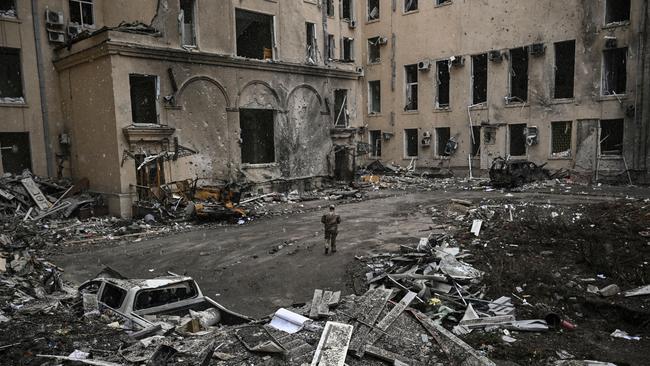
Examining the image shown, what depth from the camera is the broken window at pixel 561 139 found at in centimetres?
2523

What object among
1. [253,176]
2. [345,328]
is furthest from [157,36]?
[345,328]

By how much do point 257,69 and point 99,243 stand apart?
39.5 feet

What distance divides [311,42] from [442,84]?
1001 centimetres

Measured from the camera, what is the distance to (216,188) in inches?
760

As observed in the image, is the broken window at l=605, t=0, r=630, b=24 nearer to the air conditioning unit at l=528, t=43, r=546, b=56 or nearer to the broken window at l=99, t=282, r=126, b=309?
the air conditioning unit at l=528, t=43, r=546, b=56

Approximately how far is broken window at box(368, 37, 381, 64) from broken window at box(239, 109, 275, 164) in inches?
511

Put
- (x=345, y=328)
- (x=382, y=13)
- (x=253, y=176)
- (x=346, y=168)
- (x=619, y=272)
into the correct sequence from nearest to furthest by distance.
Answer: (x=345, y=328), (x=619, y=272), (x=253, y=176), (x=346, y=168), (x=382, y=13)

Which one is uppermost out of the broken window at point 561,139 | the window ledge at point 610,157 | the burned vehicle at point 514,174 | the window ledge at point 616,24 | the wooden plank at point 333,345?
the window ledge at point 616,24

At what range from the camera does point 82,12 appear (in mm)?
20109

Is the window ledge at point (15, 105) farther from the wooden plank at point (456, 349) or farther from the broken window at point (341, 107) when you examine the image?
the wooden plank at point (456, 349)

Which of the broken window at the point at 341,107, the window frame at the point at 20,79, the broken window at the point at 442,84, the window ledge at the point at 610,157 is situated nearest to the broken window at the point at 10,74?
the window frame at the point at 20,79

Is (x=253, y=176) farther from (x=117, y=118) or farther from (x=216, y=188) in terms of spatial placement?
(x=117, y=118)

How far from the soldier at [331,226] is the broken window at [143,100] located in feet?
35.5

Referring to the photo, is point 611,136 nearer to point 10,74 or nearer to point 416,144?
point 416,144
